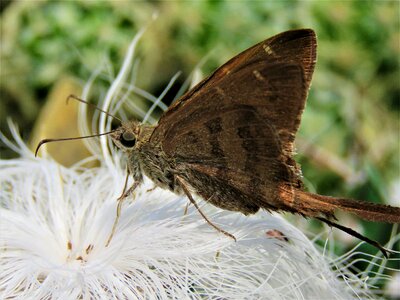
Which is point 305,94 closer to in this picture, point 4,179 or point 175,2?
point 4,179

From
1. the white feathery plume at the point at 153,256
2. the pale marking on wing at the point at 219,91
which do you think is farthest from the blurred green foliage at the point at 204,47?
the pale marking on wing at the point at 219,91

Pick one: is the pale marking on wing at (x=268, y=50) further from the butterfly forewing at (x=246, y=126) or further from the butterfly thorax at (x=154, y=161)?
the butterfly thorax at (x=154, y=161)

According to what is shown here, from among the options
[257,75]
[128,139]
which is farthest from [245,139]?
[128,139]

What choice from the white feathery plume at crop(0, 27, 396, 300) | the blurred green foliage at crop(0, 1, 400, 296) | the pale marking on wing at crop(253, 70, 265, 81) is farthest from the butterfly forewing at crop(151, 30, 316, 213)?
the blurred green foliage at crop(0, 1, 400, 296)

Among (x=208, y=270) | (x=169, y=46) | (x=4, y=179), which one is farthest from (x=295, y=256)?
(x=169, y=46)

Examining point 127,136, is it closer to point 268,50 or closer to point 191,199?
point 191,199

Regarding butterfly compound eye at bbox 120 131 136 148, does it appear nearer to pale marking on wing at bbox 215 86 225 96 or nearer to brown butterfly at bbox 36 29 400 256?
brown butterfly at bbox 36 29 400 256
